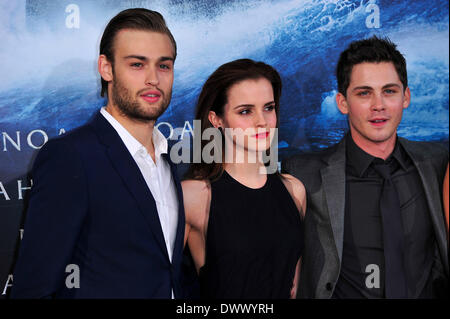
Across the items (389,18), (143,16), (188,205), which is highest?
(389,18)

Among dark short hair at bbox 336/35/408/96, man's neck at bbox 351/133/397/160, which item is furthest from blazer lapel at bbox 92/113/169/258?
dark short hair at bbox 336/35/408/96

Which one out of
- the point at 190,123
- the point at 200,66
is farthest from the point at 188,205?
the point at 200,66

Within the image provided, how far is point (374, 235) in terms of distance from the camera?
296 centimetres

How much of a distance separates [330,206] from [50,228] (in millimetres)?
1770

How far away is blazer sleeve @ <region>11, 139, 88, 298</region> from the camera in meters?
2.13

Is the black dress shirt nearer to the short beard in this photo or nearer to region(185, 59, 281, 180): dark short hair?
region(185, 59, 281, 180): dark short hair

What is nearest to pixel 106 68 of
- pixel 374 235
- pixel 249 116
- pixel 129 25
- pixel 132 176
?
pixel 129 25

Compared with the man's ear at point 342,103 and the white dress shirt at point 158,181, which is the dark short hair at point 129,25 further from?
the man's ear at point 342,103

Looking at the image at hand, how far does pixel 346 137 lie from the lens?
324 centimetres

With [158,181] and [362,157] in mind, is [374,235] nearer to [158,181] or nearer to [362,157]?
[362,157]

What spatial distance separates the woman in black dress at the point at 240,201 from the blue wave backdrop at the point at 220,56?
572 millimetres

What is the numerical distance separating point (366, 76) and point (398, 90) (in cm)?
24

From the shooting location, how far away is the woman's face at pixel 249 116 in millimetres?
2893

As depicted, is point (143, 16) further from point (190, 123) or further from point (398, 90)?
point (398, 90)
